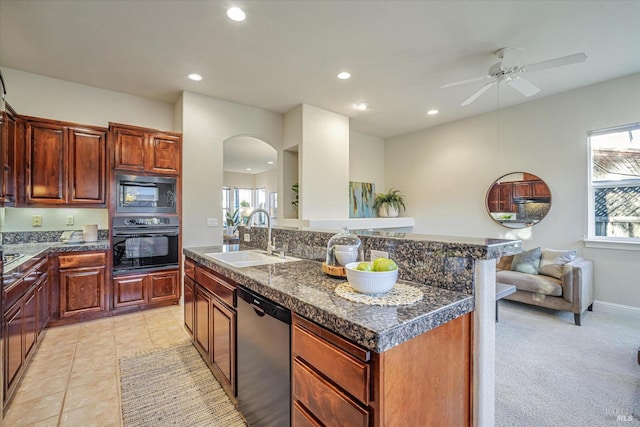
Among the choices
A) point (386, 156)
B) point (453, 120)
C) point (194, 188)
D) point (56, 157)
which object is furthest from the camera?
point (386, 156)

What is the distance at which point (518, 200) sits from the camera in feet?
14.5

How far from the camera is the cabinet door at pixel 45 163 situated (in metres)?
3.09

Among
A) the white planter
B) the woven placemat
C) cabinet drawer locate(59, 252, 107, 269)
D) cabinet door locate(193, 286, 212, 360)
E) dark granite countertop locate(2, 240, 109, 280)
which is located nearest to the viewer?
the woven placemat

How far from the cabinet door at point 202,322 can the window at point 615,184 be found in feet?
15.3

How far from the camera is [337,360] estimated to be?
3.29 ft

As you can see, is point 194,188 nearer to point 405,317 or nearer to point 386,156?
point 405,317

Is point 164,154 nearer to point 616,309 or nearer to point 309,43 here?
point 309,43

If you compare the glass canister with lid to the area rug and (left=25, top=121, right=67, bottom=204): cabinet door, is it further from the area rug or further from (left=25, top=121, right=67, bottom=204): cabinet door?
(left=25, top=121, right=67, bottom=204): cabinet door

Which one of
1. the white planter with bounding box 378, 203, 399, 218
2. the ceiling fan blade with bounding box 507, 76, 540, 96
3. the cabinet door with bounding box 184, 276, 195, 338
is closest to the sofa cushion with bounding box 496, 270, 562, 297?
the ceiling fan blade with bounding box 507, 76, 540, 96

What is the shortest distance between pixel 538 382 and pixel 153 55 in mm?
4485

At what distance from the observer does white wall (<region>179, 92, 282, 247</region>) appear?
152 inches

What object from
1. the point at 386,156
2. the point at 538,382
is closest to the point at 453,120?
the point at 386,156

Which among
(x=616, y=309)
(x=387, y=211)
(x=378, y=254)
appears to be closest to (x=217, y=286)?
(x=378, y=254)

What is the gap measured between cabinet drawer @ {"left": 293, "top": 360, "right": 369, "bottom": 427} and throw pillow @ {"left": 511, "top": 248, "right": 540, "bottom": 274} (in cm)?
375
